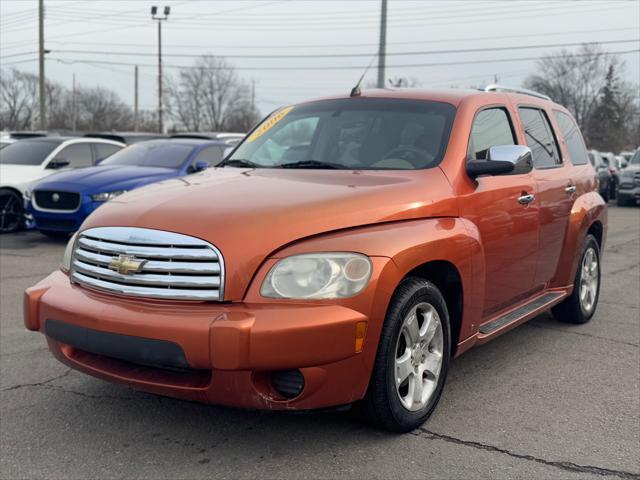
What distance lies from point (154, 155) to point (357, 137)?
719 centimetres

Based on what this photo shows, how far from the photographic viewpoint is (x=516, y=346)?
5148 millimetres

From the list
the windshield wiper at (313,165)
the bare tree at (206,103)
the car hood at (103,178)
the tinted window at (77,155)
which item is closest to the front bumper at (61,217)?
the car hood at (103,178)

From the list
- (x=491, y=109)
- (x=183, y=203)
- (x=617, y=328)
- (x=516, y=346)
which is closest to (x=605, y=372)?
(x=516, y=346)

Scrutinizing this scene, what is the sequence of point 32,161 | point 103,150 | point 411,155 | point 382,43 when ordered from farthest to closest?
point 382,43
point 103,150
point 32,161
point 411,155

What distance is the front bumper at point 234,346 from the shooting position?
286 centimetres

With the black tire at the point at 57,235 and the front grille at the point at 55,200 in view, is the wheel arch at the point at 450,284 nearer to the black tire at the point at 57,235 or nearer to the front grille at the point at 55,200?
the front grille at the point at 55,200

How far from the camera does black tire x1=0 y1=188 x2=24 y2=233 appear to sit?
11.0 m

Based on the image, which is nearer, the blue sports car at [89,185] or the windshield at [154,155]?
the blue sports car at [89,185]

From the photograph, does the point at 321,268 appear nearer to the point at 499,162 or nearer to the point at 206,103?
the point at 499,162

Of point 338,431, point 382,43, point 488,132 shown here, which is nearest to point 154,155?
point 488,132

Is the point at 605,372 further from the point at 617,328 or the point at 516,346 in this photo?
the point at 617,328

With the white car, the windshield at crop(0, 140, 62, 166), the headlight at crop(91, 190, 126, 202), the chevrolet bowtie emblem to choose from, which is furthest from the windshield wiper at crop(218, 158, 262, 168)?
the windshield at crop(0, 140, 62, 166)

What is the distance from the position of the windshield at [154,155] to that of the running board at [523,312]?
685cm

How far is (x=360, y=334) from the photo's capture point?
9.89 feet
